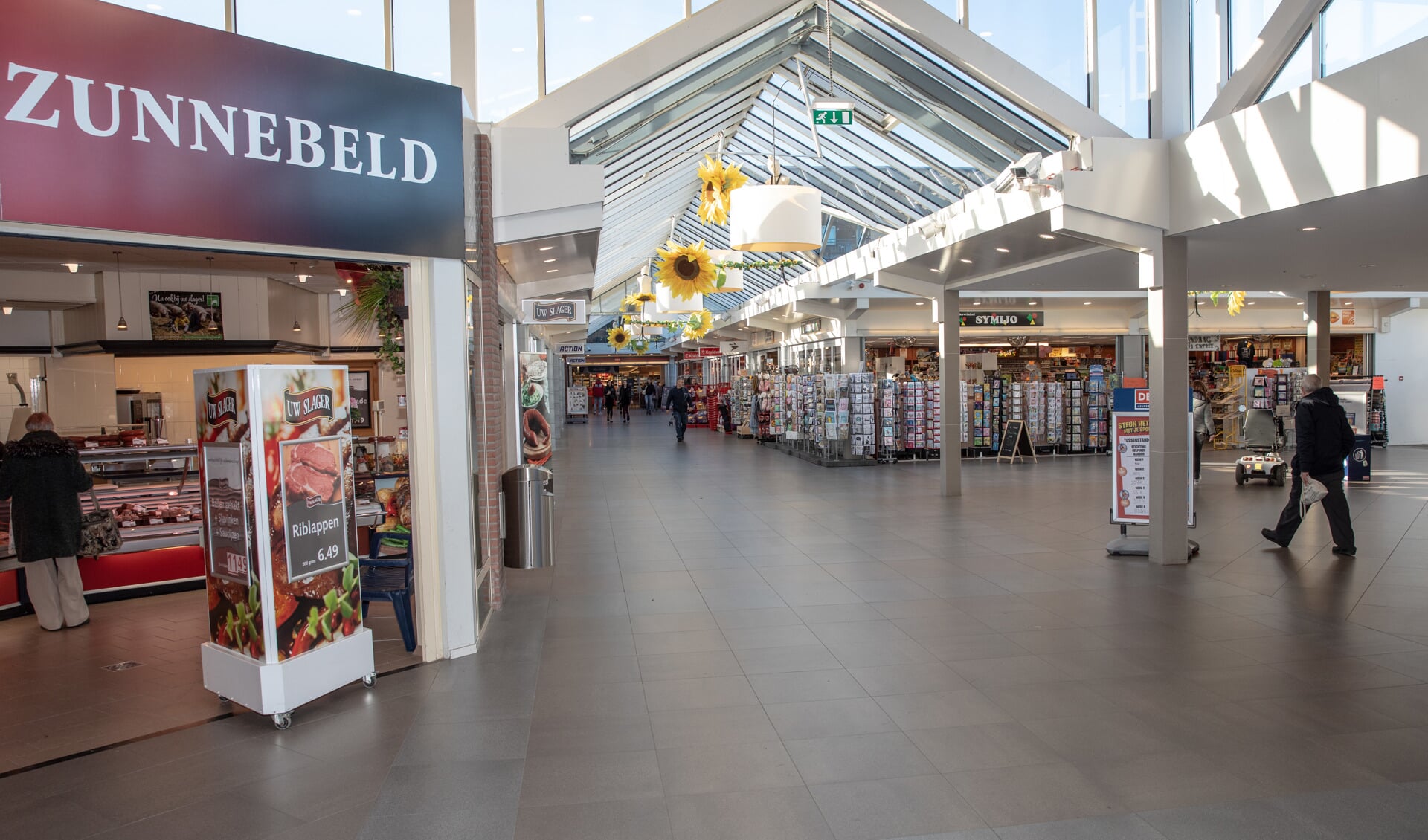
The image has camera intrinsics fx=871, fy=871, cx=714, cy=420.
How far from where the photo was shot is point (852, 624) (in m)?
5.92

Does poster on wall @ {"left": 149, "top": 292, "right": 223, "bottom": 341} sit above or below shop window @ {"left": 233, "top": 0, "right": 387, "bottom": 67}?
below

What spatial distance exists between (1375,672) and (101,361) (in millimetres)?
12057

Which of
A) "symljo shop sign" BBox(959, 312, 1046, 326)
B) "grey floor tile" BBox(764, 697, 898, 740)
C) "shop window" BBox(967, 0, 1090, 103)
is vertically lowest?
"grey floor tile" BBox(764, 697, 898, 740)

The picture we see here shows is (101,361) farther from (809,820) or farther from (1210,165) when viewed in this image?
(1210,165)

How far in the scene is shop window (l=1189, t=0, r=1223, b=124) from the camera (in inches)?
295

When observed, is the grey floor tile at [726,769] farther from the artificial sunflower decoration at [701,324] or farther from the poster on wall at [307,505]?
the artificial sunflower decoration at [701,324]

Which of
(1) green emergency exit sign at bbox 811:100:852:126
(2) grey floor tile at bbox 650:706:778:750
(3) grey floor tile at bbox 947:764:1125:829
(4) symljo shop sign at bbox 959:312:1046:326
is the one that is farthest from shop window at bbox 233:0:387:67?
(4) symljo shop sign at bbox 959:312:1046:326

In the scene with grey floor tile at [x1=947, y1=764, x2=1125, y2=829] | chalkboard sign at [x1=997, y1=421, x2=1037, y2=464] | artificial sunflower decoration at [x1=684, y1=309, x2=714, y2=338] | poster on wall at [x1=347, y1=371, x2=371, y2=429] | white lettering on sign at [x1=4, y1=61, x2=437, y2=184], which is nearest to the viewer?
grey floor tile at [x1=947, y1=764, x2=1125, y2=829]

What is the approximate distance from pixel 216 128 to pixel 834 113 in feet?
18.7

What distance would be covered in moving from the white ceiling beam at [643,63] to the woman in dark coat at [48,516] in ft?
13.7

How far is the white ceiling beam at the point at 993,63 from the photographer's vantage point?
8180mm

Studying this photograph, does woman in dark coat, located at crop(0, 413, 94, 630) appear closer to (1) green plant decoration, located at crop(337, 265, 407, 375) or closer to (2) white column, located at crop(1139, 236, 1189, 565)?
(1) green plant decoration, located at crop(337, 265, 407, 375)

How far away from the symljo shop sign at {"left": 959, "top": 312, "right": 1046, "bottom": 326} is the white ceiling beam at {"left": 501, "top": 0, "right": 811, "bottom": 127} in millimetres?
11087

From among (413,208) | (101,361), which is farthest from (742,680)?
(101,361)
